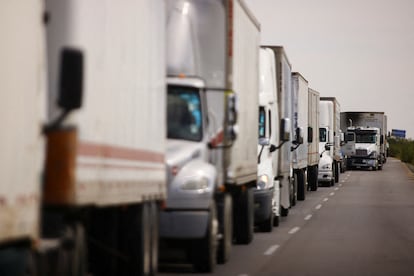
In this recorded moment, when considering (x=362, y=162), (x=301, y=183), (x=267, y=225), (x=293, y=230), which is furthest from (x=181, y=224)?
(x=362, y=162)

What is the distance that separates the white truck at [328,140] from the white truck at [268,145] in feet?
86.5

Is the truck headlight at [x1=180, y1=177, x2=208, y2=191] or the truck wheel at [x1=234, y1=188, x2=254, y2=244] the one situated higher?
the truck headlight at [x1=180, y1=177, x2=208, y2=191]

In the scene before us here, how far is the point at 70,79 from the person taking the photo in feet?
27.0

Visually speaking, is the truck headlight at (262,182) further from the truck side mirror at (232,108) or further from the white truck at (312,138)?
the white truck at (312,138)

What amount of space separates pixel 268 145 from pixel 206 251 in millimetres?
8467

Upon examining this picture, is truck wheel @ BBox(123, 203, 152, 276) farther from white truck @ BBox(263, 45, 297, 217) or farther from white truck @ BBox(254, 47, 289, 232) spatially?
white truck @ BBox(263, 45, 297, 217)

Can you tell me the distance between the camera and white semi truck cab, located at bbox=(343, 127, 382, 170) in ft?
255

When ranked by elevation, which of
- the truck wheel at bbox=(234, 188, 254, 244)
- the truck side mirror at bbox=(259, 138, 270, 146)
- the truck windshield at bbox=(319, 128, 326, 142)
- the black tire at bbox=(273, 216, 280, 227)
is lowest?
the black tire at bbox=(273, 216, 280, 227)

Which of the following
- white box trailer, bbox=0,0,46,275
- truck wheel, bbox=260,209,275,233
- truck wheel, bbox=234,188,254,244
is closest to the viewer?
white box trailer, bbox=0,0,46,275

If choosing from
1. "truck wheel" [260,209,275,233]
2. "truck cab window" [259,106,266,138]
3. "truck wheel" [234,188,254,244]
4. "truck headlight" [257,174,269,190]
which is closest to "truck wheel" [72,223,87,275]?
"truck wheel" [234,188,254,244]

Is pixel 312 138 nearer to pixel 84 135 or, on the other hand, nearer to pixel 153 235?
pixel 153 235

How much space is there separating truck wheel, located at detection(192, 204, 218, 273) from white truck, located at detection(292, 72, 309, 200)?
15.3 metres

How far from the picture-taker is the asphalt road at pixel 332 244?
17.0 metres

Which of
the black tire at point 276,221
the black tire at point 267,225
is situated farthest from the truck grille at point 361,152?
the black tire at point 267,225
